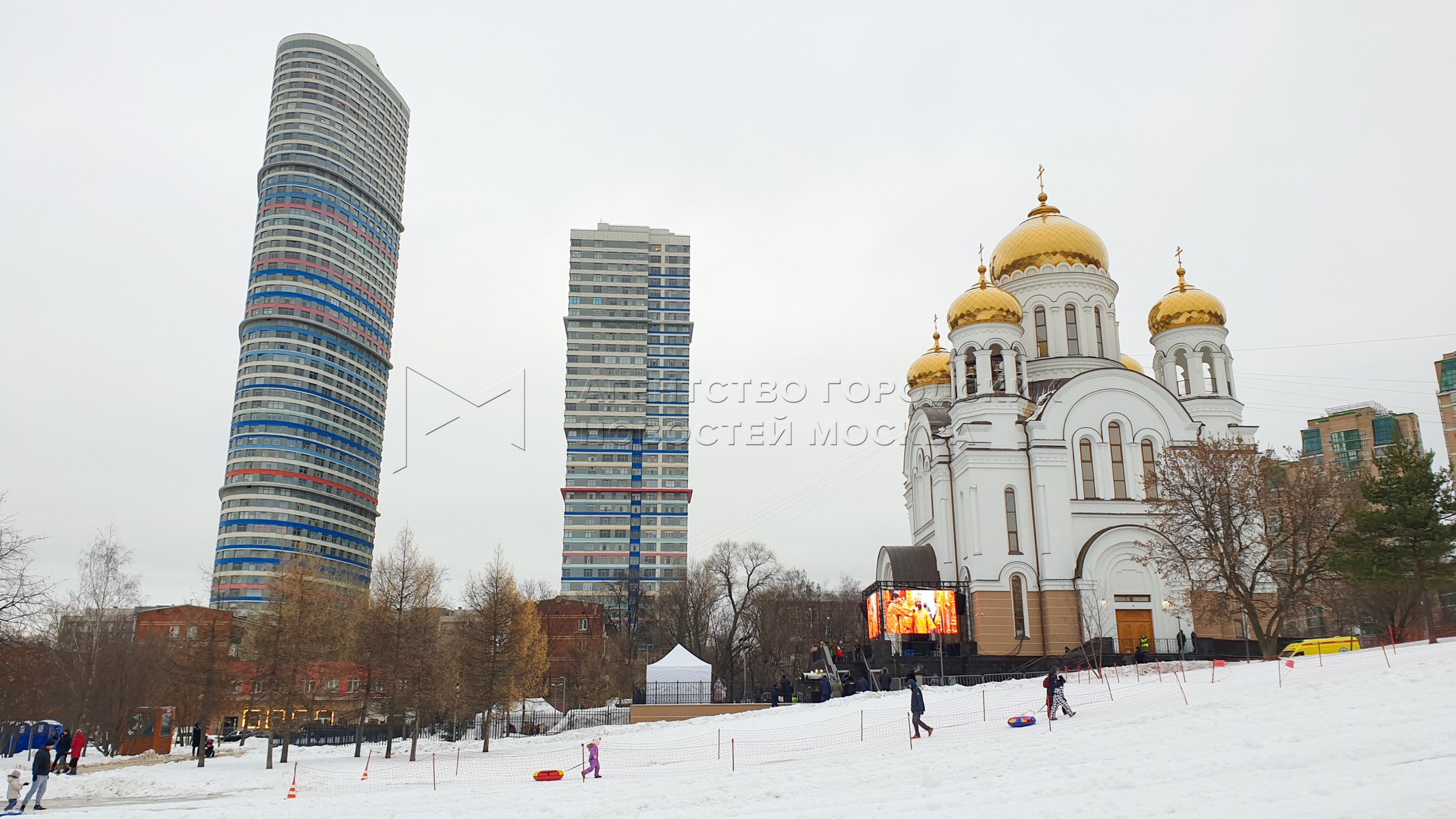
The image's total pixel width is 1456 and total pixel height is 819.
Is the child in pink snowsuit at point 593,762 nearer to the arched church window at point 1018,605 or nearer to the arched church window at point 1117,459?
the arched church window at point 1018,605

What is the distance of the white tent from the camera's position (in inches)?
1307

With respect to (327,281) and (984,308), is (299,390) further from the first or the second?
(984,308)

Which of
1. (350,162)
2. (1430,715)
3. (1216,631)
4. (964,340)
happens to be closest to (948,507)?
(964,340)

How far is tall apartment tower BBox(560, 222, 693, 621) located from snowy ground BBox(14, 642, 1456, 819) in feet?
221

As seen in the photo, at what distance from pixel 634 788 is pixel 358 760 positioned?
14.4 meters

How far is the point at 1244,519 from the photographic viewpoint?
95.2 ft

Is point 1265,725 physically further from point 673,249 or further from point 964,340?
point 673,249

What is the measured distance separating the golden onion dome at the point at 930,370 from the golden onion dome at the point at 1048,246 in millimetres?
5220

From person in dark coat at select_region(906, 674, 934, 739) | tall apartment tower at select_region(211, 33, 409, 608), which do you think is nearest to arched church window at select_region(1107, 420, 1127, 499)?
person in dark coat at select_region(906, 674, 934, 739)

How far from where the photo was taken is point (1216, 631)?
114ft

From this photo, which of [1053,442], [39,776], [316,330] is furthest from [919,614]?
[316,330]

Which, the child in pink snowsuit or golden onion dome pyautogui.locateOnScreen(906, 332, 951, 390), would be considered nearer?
the child in pink snowsuit

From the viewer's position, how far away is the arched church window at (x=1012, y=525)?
1405 inches

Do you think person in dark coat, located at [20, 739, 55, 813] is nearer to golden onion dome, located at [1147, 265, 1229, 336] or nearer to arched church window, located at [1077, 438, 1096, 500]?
arched church window, located at [1077, 438, 1096, 500]
